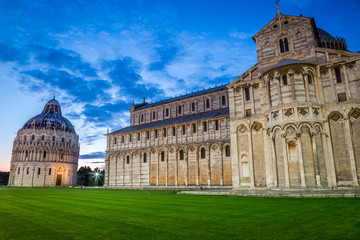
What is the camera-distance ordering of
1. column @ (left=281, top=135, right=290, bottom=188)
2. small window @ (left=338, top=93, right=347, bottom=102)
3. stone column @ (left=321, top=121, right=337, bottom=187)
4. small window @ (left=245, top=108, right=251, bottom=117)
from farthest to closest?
1. small window @ (left=245, top=108, right=251, bottom=117)
2. small window @ (left=338, top=93, right=347, bottom=102)
3. column @ (left=281, top=135, right=290, bottom=188)
4. stone column @ (left=321, top=121, right=337, bottom=187)

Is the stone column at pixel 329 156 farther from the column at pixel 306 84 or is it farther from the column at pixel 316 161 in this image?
the column at pixel 306 84

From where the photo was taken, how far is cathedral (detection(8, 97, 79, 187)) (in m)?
74.4

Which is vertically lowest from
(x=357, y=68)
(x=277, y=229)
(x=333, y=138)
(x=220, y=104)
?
(x=277, y=229)

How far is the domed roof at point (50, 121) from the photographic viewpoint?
8025 cm

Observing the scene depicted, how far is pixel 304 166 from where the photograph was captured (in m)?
20.9

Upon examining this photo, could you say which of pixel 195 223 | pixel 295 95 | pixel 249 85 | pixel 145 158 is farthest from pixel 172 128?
pixel 195 223

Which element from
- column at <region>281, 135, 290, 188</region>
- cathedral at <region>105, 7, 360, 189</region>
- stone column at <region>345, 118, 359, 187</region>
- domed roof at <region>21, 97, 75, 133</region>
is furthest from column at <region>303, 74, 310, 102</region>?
domed roof at <region>21, 97, 75, 133</region>

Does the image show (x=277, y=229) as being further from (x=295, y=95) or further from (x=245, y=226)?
(x=295, y=95)

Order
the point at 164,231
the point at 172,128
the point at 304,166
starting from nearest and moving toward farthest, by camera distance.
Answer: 1. the point at 164,231
2. the point at 304,166
3. the point at 172,128

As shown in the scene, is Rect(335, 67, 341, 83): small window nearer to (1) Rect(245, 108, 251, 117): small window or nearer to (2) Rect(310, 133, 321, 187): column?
(2) Rect(310, 133, 321, 187): column

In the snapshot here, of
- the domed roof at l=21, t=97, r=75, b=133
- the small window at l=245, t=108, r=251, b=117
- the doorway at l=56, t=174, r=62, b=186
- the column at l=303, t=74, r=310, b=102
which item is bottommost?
the doorway at l=56, t=174, r=62, b=186

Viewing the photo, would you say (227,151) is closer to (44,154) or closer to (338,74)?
(338,74)

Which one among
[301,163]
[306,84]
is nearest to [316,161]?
[301,163]

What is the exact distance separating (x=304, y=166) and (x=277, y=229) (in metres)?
16.3
